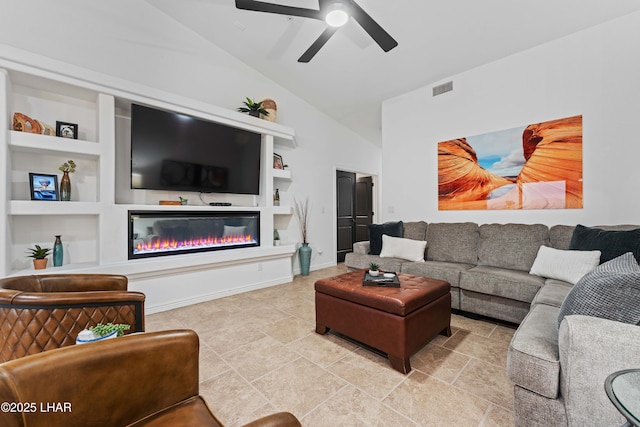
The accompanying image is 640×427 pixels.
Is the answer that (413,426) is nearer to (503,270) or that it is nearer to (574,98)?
(503,270)

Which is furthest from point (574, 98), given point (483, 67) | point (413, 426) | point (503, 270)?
point (413, 426)

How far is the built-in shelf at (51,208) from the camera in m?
2.41

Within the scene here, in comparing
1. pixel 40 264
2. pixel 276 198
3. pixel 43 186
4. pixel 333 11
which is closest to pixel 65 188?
pixel 43 186

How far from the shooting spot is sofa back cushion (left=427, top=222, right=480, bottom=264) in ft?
10.9

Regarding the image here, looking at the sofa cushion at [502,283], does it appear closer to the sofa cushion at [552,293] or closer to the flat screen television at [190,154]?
the sofa cushion at [552,293]

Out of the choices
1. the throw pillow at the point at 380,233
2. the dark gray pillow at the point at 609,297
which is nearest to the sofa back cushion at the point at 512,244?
the throw pillow at the point at 380,233

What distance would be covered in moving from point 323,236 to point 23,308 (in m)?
4.35

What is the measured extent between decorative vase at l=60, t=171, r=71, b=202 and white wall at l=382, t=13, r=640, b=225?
173 inches

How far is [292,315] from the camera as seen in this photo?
296 centimetres

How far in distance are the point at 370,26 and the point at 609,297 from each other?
2374 millimetres

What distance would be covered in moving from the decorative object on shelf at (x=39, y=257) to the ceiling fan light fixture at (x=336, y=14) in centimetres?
342

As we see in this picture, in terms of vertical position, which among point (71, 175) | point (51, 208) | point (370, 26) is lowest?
point (51, 208)

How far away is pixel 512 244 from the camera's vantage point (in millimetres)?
3004

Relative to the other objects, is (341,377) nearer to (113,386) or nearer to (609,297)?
(113,386)
